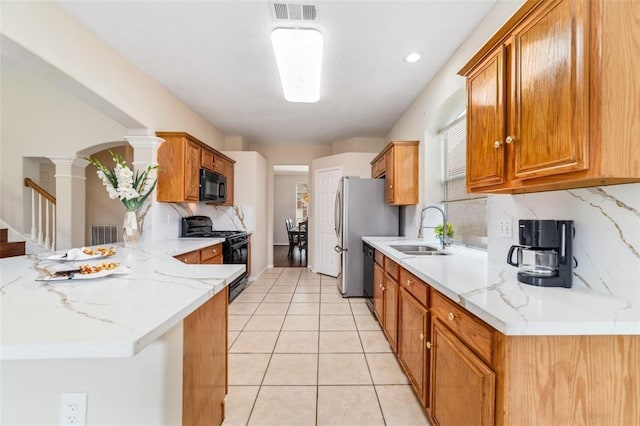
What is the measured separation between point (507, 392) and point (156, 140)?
12.0ft

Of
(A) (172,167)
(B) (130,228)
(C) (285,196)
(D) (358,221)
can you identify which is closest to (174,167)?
(A) (172,167)

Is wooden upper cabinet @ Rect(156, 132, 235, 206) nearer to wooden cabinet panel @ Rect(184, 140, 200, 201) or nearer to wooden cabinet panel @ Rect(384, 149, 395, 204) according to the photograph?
wooden cabinet panel @ Rect(184, 140, 200, 201)

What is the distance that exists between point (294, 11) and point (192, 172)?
2271 mm

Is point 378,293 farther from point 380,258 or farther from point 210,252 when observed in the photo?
point 210,252

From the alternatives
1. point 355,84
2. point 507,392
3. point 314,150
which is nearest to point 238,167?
point 314,150

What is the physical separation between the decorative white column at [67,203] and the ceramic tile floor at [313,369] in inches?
109

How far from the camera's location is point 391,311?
2.45 m

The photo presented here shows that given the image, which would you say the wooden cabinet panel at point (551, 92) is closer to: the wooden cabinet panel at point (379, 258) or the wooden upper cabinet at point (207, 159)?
the wooden cabinet panel at point (379, 258)

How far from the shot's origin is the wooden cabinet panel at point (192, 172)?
3367 mm

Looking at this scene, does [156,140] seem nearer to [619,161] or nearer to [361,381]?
[361,381]

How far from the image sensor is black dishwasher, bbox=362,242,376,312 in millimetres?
3434

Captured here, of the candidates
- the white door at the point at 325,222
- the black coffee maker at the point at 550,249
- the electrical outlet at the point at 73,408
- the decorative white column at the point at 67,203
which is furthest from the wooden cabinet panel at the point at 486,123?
the decorative white column at the point at 67,203

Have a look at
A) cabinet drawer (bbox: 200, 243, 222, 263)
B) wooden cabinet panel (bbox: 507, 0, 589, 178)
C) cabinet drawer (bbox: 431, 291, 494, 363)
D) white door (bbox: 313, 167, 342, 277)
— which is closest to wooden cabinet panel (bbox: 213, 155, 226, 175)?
cabinet drawer (bbox: 200, 243, 222, 263)

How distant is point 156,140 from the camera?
3.18 m
